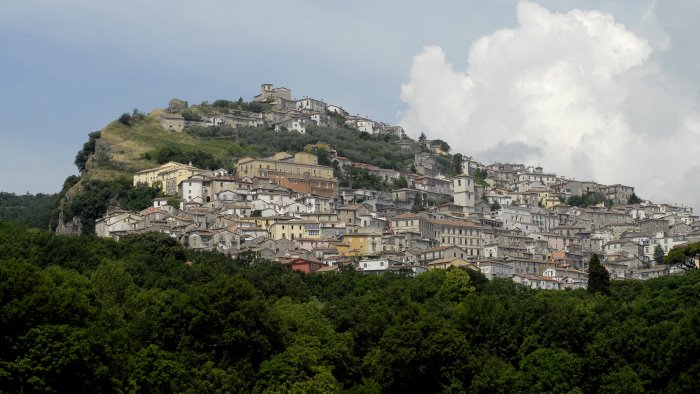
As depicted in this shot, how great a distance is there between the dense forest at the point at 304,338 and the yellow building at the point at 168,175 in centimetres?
4384

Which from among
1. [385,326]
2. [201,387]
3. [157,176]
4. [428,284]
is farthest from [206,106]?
[201,387]

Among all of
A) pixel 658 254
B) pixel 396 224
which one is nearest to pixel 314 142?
pixel 396 224

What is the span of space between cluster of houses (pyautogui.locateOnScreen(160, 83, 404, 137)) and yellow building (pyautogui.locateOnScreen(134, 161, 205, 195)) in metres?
22.9

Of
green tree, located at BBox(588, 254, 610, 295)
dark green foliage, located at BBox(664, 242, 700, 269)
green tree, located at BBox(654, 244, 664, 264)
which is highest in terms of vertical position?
green tree, located at BBox(654, 244, 664, 264)

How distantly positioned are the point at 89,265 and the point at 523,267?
45.9 meters

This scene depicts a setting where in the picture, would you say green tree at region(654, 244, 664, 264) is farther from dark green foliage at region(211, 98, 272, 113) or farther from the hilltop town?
dark green foliage at region(211, 98, 272, 113)

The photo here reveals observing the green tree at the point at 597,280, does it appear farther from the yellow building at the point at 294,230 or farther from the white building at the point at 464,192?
the white building at the point at 464,192

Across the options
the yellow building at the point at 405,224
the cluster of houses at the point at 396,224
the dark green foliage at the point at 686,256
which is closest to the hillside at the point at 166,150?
the cluster of houses at the point at 396,224

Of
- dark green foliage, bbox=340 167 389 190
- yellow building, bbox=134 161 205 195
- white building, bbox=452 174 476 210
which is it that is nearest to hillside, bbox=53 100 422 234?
yellow building, bbox=134 161 205 195

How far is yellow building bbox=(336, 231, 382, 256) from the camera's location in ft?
316

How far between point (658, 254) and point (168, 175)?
4814 cm

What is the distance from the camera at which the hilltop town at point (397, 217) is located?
3644 inches

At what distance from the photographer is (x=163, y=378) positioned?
4381cm

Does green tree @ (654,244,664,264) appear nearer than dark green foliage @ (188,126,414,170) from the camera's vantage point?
Yes
